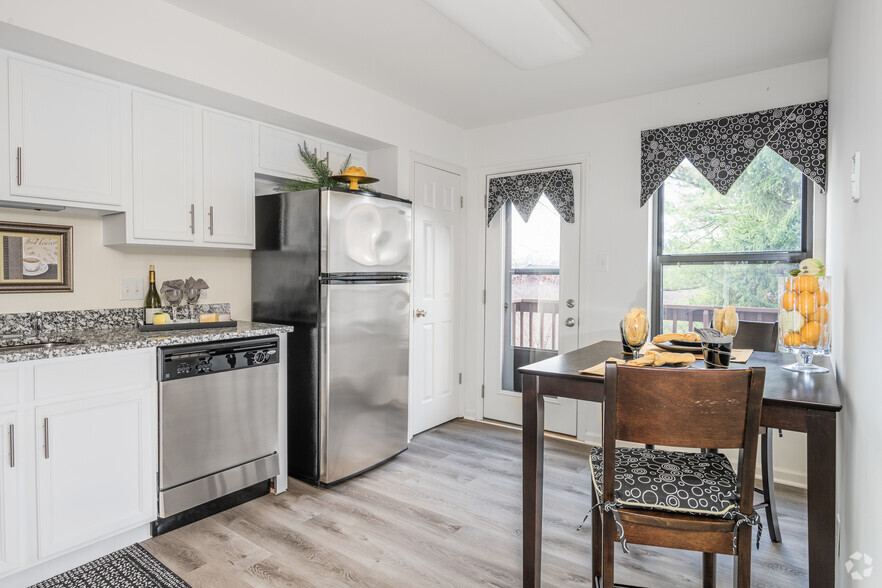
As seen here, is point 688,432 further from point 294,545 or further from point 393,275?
point 393,275

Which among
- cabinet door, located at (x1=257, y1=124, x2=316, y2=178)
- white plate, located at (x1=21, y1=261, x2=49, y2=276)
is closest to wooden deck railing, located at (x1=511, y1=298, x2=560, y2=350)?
cabinet door, located at (x1=257, y1=124, x2=316, y2=178)

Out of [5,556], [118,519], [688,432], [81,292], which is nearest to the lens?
[688,432]

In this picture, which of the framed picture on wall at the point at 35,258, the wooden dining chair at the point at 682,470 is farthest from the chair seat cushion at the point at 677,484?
the framed picture on wall at the point at 35,258

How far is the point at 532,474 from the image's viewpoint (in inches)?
71.4

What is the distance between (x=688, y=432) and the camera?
53.8 inches

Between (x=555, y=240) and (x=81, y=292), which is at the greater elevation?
(x=555, y=240)

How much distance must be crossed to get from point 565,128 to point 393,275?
5.75 feet

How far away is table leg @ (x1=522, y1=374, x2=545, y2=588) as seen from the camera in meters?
1.80

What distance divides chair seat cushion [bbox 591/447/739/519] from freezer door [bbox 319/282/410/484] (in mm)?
1661

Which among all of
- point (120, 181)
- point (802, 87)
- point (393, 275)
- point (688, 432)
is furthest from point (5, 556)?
point (802, 87)

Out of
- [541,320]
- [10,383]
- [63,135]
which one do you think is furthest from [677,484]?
[63,135]

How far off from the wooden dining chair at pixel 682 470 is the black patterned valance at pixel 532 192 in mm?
2533

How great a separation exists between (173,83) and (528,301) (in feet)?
9.02

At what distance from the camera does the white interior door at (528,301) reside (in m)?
3.84
